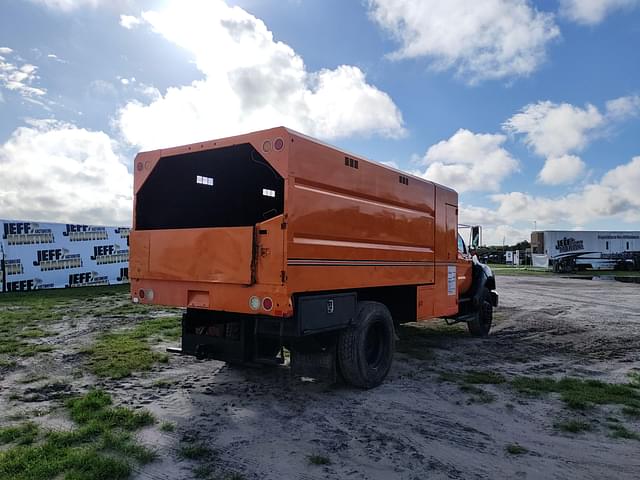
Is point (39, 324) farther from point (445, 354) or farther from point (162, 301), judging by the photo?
point (445, 354)

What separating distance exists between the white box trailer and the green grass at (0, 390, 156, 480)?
38.7m

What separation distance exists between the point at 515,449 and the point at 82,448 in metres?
3.56

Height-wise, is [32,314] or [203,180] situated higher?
[203,180]

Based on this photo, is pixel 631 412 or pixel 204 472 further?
pixel 631 412

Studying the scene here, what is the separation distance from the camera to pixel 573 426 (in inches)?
178

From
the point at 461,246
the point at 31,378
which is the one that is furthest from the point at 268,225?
the point at 461,246

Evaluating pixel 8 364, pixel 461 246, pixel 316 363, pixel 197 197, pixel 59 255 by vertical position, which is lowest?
pixel 8 364

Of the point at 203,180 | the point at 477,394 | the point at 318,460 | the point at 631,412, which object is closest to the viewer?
the point at 318,460

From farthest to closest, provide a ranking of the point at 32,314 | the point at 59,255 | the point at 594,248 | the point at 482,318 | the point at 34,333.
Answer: the point at 594,248 → the point at 59,255 → the point at 32,314 → the point at 482,318 → the point at 34,333

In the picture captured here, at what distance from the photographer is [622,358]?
7762 millimetres

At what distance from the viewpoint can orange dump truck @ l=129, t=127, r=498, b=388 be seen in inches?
185

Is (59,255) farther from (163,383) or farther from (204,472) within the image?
(204,472)

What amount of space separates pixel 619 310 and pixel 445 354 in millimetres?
9308

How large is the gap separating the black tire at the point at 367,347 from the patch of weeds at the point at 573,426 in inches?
80.4
